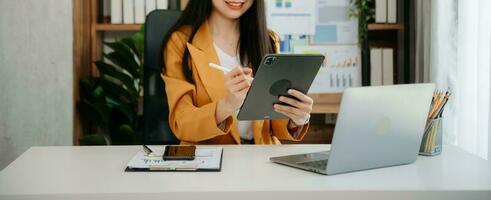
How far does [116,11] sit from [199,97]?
145 cm

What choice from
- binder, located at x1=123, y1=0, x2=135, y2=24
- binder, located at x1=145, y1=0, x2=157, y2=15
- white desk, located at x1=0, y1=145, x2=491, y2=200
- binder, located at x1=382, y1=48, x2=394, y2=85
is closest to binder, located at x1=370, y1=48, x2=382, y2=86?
binder, located at x1=382, y1=48, x2=394, y2=85

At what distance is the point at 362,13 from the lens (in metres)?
3.24

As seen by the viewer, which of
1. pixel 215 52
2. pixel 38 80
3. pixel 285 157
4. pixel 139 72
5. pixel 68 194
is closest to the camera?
pixel 68 194

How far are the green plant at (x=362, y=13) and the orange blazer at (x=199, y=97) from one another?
1.43 metres

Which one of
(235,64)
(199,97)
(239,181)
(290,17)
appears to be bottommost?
(239,181)

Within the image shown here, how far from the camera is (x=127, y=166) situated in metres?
1.29

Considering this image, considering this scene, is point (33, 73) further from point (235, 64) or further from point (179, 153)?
point (179, 153)

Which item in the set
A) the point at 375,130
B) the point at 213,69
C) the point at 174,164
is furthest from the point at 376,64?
the point at 174,164

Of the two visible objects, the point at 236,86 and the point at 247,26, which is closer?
the point at 236,86

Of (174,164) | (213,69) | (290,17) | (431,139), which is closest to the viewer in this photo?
(174,164)

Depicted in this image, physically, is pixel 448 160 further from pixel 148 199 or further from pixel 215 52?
pixel 215 52

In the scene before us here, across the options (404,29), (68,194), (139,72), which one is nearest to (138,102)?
(139,72)

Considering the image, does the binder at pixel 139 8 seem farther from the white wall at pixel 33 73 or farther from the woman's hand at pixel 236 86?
the woman's hand at pixel 236 86

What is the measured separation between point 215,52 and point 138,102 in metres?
1.31
